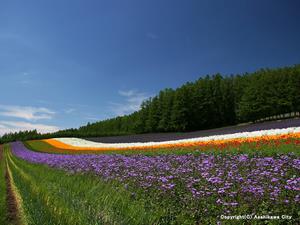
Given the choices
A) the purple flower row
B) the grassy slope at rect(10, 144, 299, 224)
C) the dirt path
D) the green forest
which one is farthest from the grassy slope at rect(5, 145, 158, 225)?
the green forest

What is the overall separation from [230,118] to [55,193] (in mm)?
62224

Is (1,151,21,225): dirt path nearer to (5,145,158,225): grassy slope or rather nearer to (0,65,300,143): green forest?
(5,145,158,225): grassy slope

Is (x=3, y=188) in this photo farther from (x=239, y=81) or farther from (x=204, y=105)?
(x=239, y=81)

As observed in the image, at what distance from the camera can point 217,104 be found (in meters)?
65.2

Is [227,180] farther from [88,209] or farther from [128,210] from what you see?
[88,209]

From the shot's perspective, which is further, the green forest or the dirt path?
the green forest

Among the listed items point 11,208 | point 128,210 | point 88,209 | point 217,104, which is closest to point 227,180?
point 128,210

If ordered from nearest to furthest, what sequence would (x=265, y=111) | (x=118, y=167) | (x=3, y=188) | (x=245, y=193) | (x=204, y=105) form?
(x=245, y=193) → (x=118, y=167) → (x=3, y=188) → (x=265, y=111) → (x=204, y=105)

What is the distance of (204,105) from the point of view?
209 ft

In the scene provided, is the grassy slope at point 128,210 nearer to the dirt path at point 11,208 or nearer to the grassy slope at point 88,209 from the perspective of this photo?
the grassy slope at point 88,209

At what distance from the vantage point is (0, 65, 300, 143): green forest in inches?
2255

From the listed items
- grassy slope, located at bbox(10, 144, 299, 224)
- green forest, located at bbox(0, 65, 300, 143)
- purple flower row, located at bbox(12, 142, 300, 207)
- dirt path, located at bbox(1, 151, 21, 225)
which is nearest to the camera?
grassy slope, located at bbox(10, 144, 299, 224)

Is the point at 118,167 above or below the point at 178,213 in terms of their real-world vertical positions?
above

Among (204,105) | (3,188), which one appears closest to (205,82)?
(204,105)
